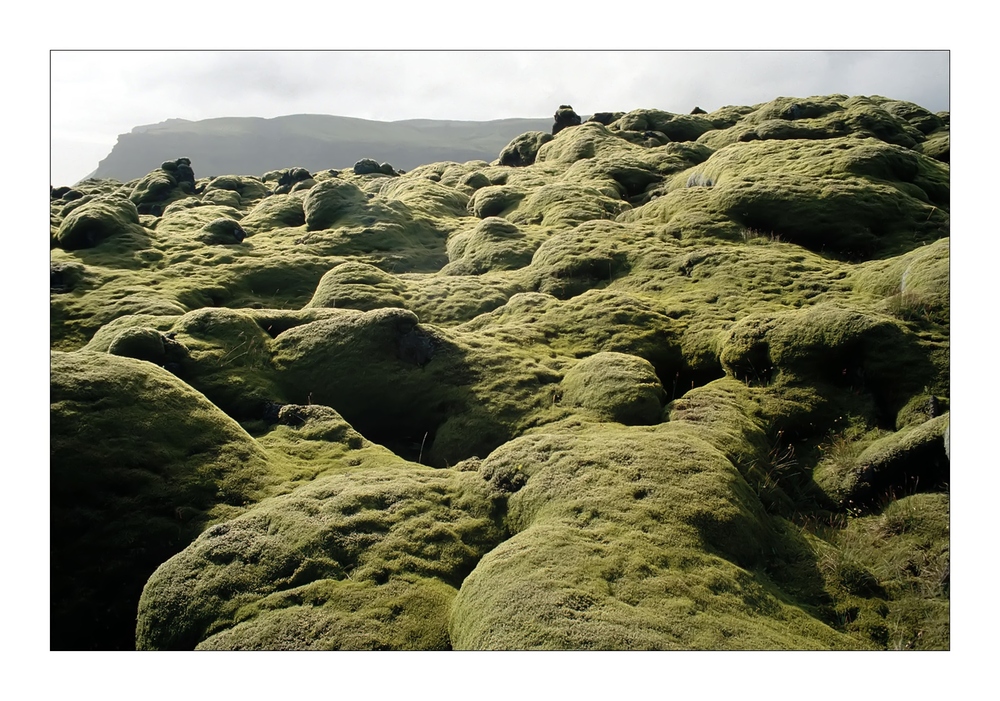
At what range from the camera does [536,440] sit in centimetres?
1165

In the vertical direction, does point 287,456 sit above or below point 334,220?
below

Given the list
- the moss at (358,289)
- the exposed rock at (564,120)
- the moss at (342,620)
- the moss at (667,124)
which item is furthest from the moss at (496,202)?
the moss at (342,620)

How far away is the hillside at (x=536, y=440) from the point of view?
8.22 meters

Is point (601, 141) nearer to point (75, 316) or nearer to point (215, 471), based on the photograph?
point (75, 316)

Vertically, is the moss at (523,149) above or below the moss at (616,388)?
above

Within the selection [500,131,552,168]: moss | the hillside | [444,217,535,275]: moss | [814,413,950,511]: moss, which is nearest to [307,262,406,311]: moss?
the hillside

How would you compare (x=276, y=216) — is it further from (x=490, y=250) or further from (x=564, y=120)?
(x=564, y=120)

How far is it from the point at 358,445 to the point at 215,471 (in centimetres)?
286

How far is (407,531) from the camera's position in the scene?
965cm

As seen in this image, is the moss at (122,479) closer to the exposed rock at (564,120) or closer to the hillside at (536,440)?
the hillside at (536,440)

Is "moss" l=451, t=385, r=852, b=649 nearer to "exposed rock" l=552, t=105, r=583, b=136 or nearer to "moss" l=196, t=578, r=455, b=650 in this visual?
"moss" l=196, t=578, r=455, b=650

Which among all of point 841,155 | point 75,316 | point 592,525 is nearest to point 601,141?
point 841,155

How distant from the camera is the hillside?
8.22m

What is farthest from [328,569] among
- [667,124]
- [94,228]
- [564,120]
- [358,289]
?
[564,120]
